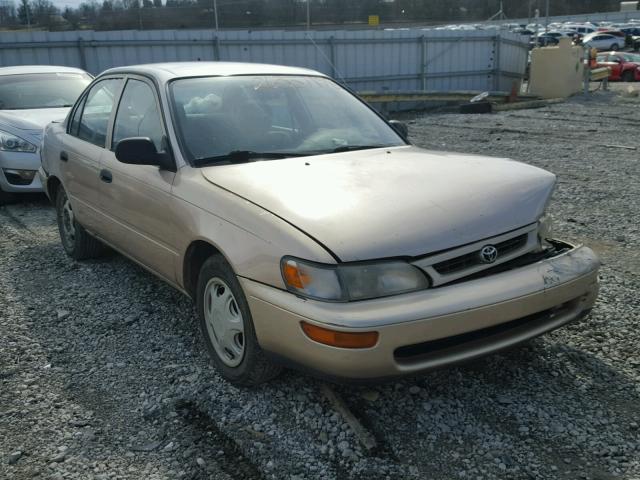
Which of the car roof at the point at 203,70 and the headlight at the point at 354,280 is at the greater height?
the car roof at the point at 203,70

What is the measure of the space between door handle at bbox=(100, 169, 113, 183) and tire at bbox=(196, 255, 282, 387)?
4.62 feet

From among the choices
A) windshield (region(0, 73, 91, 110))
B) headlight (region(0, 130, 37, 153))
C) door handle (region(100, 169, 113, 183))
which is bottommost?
headlight (region(0, 130, 37, 153))

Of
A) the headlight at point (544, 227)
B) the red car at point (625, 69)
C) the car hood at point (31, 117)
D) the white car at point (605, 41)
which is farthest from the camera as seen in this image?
the white car at point (605, 41)

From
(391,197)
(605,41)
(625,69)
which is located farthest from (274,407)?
(605,41)

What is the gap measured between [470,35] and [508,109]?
5227 millimetres

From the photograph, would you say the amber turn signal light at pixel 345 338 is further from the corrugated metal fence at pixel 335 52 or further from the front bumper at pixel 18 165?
the corrugated metal fence at pixel 335 52

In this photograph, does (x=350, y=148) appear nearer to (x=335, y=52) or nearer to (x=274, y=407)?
(x=274, y=407)

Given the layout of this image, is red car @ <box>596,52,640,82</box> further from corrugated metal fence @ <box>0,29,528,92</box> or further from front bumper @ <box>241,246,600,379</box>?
front bumper @ <box>241,246,600,379</box>

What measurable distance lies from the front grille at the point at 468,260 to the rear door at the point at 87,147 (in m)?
2.87

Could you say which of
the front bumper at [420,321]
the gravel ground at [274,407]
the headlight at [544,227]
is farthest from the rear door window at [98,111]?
the headlight at [544,227]

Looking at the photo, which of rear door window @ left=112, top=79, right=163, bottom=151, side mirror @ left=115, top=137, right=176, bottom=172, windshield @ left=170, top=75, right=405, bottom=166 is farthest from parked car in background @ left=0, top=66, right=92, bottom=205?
side mirror @ left=115, top=137, right=176, bottom=172

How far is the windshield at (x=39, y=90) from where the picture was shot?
28.0ft

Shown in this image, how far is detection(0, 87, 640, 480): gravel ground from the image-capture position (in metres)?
2.69

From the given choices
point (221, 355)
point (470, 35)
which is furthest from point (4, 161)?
point (470, 35)
